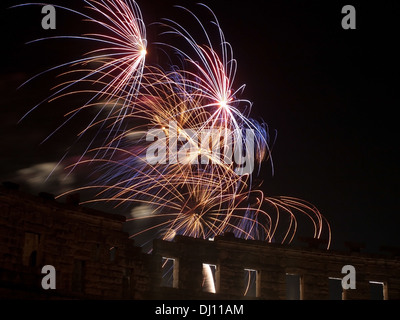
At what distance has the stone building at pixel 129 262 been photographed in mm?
29422

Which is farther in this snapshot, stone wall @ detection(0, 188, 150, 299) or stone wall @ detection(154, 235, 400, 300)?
stone wall @ detection(154, 235, 400, 300)

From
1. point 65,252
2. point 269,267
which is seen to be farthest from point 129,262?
point 269,267

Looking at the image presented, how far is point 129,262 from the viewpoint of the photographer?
111 ft

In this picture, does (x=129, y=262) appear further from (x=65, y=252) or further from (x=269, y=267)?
(x=269, y=267)

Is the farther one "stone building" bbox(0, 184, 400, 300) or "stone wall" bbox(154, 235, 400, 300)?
"stone wall" bbox(154, 235, 400, 300)

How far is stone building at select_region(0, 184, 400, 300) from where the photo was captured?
2942cm

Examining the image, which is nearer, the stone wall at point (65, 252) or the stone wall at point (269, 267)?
the stone wall at point (65, 252)

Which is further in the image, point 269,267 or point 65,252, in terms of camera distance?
point 269,267
